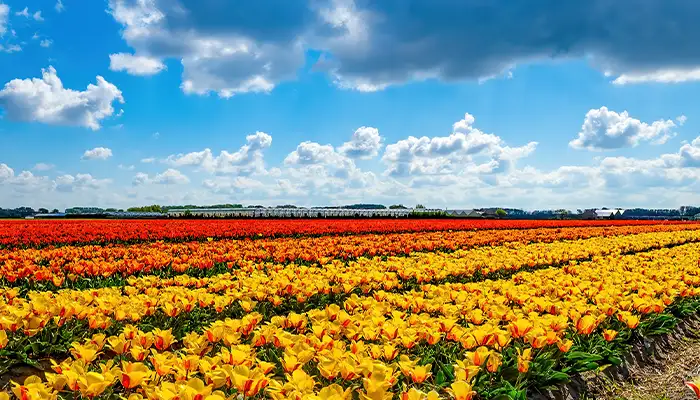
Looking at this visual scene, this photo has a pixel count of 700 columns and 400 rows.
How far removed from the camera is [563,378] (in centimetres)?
385

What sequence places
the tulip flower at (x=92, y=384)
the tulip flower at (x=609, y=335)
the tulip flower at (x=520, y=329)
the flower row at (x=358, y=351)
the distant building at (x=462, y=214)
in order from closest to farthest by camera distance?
the tulip flower at (x=92, y=384), the flower row at (x=358, y=351), the tulip flower at (x=520, y=329), the tulip flower at (x=609, y=335), the distant building at (x=462, y=214)

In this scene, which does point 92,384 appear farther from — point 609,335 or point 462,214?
point 462,214

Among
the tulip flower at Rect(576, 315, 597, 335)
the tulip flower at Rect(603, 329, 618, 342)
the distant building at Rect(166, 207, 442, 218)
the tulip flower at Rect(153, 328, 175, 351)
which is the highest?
the distant building at Rect(166, 207, 442, 218)

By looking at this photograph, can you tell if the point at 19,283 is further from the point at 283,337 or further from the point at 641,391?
the point at 641,391

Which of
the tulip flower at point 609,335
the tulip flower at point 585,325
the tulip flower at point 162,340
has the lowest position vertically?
the tulip flower at point 609,335

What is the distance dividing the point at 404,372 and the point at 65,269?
769 centimetres

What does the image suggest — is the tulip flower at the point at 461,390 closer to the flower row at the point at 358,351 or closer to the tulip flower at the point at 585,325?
the flower row at the point at 358,351

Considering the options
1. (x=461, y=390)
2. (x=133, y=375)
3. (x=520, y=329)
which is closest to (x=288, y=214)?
(x=520, y=329)

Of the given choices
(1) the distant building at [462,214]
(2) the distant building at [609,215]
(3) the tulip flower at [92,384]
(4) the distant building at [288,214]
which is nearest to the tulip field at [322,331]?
(3) the tulip flower at [92,384]

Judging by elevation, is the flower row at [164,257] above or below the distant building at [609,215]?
below

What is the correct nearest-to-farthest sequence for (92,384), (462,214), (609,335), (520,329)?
(92,384)
(520,329)
(609,335)
(462,214)

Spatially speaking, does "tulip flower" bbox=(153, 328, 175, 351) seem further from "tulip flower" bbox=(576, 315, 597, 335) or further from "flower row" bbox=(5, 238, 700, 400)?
"tulip flower" bbox=(576, 315, 597, 335)

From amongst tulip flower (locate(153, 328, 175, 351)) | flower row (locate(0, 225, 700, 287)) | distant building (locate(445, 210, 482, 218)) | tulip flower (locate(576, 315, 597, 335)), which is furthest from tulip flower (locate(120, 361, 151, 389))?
distant building (locate(445, 210, 482, 218))

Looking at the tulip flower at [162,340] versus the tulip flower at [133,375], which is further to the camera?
the tulip flower at [162,340]
